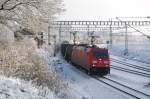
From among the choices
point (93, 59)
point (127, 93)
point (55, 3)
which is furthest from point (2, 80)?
point (93, 59)

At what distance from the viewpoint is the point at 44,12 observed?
30422 mm

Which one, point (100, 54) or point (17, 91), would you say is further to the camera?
point (100, 54)

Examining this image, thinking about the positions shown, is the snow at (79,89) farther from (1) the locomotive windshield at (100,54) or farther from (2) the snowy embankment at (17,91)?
(1) the locomotive windshield at (100,54)

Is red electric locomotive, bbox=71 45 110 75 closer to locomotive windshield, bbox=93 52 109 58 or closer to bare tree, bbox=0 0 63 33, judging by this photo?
locomotive windshield, bbox=93 52 109 58

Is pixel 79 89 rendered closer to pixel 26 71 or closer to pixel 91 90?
pixel 91 90

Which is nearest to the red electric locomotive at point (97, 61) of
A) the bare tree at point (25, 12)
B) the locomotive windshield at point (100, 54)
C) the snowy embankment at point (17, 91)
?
the locomotive windshield at point (100, 54)

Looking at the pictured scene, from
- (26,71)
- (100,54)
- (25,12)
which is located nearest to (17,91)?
(26,71)

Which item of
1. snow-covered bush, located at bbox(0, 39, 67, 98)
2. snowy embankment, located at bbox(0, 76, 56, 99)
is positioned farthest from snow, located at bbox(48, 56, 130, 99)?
snowy embankment, located at bbox(0, 76, 56, 99)

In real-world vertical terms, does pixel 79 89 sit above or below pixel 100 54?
below

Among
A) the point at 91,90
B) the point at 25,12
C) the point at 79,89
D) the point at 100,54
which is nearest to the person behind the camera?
the point at 91,90

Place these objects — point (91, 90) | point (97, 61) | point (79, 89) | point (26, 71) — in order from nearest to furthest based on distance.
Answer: point (26, 71) → point (91, 90) → point (79, 89) → point (97, 61)

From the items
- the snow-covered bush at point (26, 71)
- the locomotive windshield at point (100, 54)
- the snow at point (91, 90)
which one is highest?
the snow-covered bush at point (26, 71)

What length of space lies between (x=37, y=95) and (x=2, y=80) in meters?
1.57

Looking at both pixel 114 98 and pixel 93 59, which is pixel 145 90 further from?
pixel 93 59
